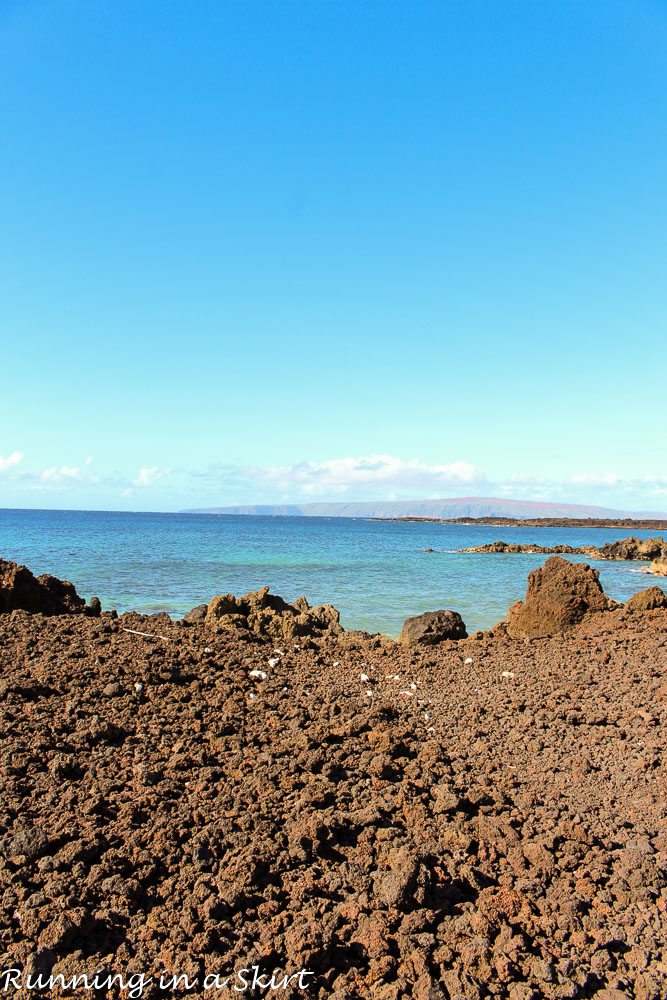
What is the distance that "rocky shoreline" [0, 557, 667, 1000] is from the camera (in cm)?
275

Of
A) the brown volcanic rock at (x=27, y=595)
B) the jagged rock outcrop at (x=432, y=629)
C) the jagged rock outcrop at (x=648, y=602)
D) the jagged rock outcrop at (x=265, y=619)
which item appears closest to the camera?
the brown volcanic rock at (x=27, y=595)

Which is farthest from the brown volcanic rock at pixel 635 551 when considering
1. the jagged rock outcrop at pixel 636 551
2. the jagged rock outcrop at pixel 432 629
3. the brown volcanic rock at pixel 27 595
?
the brown volcanic rock at pixel 27 595

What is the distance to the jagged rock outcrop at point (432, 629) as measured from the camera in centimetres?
945

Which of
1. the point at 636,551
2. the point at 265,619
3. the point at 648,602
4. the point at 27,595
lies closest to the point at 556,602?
the point at 648,602

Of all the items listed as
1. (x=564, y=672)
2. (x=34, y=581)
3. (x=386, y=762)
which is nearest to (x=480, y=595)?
(x=564, y=672)

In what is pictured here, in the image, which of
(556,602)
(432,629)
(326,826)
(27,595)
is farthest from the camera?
(556,602)

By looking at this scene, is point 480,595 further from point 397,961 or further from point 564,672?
point 397,961

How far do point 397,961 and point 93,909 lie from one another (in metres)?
1.48

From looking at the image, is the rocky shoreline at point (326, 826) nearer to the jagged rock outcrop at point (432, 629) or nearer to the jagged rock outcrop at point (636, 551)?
the jagged rock outcrop at point (432, 629)

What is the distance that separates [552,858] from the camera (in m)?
3.53

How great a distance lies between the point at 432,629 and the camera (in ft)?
31.5

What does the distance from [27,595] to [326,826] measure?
7670 mm

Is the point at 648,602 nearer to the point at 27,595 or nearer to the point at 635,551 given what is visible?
the point at 27,595

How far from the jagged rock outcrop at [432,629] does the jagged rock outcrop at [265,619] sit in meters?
1.31
